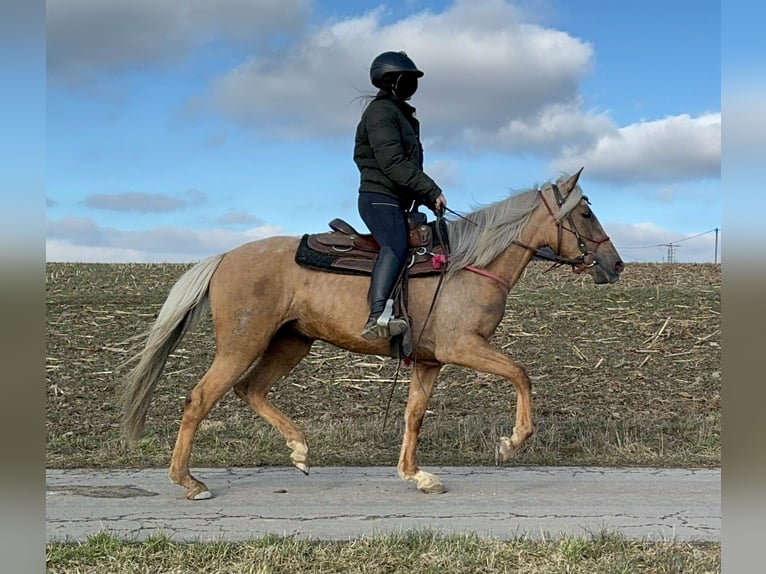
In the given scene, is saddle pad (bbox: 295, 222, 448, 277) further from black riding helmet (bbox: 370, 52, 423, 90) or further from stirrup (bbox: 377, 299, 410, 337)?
black riding helmet (bbox: 370, 52, 423, 90)

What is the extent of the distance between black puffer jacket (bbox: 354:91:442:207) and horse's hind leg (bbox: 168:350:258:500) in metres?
1.83

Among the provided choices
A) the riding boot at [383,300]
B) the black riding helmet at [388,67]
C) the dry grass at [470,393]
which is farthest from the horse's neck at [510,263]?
the dry grass at [470,393]

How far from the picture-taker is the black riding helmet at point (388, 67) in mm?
6387

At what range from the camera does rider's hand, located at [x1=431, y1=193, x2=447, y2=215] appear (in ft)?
21.1

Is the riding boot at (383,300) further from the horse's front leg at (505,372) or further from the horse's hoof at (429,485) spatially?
the horse's hoof at (429,485)

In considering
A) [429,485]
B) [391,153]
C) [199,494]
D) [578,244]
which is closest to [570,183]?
[578,244]

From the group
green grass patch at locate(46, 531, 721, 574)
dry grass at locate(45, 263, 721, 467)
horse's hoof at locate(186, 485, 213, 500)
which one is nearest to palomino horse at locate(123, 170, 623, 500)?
horse's hoof at locate(186, 485, 213, 500)

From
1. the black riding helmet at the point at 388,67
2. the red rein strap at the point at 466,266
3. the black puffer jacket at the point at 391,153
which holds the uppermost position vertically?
the black riding helmet at the point at 388,67

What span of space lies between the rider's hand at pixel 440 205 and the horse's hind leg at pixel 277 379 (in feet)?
5.60

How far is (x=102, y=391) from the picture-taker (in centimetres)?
1075

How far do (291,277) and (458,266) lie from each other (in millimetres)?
1421

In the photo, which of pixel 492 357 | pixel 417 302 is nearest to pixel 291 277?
pixel 417 302

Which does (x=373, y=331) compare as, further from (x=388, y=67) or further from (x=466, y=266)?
(x=388, y=67)
